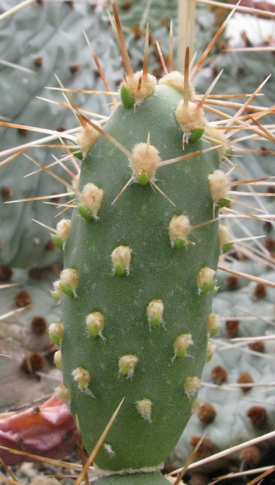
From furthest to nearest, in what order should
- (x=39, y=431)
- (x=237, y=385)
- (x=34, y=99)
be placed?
(x=34, y=99) < (x=237, y=385) < (x=39, y=431)

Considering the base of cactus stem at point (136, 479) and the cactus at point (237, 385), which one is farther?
the cactus at point (237, 385)

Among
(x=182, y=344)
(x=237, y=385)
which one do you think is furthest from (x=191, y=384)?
(x=237, y=385)

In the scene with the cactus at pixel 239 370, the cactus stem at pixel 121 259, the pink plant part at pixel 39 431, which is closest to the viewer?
the cactus stem at pixel 121 259

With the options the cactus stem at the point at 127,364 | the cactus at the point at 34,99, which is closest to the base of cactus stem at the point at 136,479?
the cactus stem at the point at 127,364

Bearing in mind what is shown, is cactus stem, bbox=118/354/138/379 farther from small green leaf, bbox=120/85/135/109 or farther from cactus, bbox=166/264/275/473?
cactus, bbox=166/264/275/473

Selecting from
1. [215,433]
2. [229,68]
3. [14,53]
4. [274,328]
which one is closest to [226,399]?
[215,433]

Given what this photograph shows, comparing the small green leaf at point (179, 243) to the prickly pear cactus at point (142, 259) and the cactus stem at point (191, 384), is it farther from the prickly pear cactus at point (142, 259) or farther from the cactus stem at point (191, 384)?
the cactus stem at point (191, 384)

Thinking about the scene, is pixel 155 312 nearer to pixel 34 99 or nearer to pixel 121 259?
pixel 121 259
